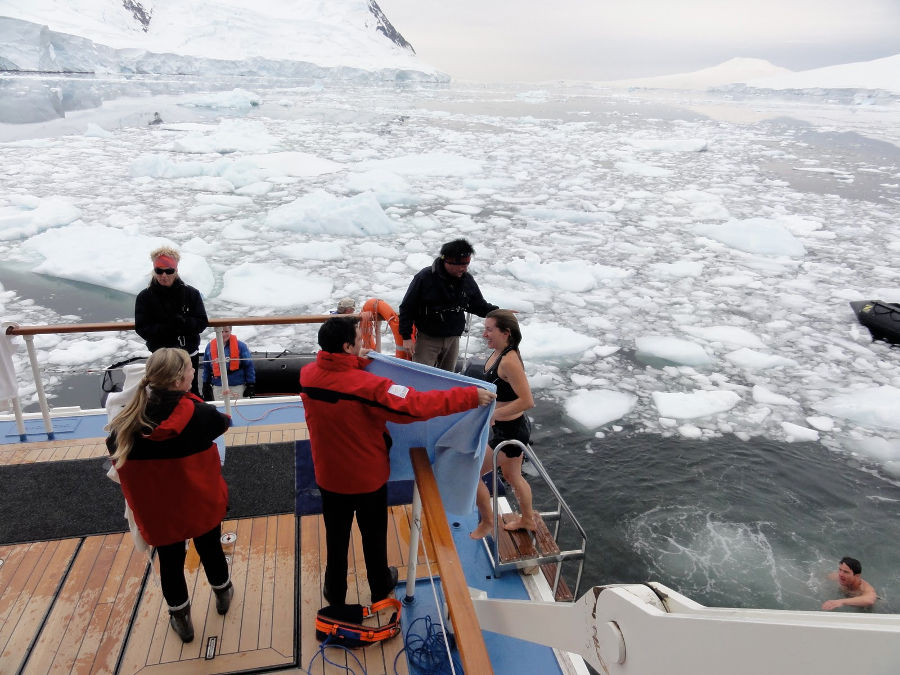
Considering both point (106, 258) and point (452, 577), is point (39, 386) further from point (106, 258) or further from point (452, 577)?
point (106, 258)

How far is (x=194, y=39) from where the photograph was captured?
8569 centimetres

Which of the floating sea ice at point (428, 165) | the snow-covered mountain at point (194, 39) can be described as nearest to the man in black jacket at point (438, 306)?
the floating sea ice at point (428, 165)

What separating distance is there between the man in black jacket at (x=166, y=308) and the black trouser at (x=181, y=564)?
55.4 inches

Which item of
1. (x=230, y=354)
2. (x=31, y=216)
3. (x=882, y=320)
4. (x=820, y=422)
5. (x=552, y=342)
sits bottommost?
(x=820, y=422)

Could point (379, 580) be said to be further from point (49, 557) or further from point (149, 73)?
point (149, 73)

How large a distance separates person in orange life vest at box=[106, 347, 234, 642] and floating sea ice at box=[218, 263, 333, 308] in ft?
23.9

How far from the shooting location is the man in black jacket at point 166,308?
3461mm

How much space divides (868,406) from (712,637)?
8.12m

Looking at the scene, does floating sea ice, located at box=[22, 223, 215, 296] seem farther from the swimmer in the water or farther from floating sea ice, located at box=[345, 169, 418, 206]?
the swimmer in the water

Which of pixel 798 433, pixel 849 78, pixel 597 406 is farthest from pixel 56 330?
pixel 849 78

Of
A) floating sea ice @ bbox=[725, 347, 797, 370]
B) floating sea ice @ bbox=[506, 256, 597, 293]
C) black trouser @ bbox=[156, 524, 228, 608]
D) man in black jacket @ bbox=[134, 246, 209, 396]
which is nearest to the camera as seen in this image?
black trouser @ bbox=[156, 524, 228, 608]

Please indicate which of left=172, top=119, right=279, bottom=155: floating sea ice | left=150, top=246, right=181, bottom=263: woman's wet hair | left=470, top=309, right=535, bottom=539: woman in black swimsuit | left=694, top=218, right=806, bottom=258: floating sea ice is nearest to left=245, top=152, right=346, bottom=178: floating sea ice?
left=172, top=119, right=279, bottom=155: floating sea ice

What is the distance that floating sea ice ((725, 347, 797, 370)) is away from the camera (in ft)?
27.0

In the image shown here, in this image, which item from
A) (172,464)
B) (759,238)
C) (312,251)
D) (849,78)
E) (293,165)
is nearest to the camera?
(172,464)
